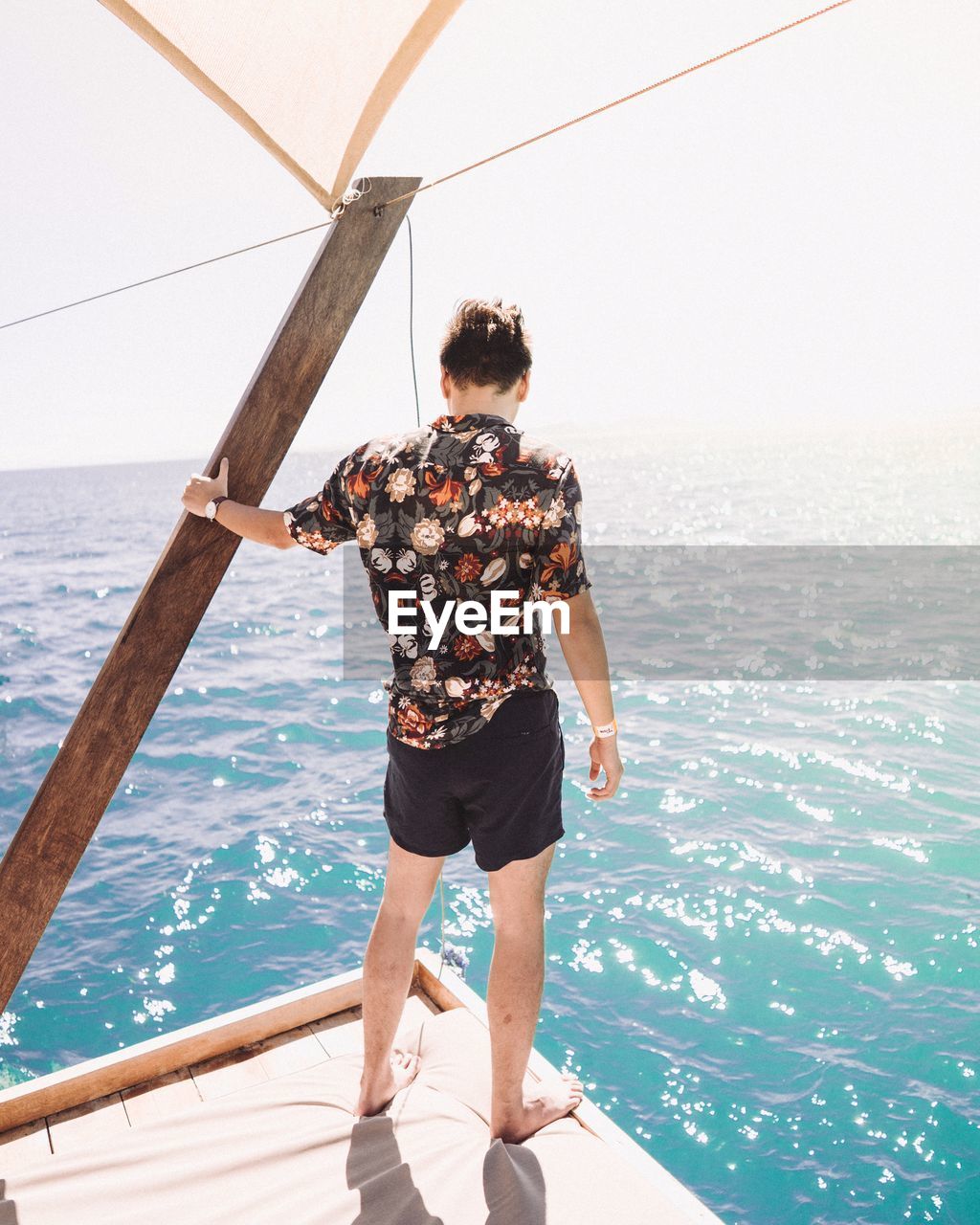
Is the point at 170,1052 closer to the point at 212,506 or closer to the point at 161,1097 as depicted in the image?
the point at 161,1097

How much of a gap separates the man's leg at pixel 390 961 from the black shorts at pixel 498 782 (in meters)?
0.12

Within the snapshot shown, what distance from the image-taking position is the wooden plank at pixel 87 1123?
1824 millimetres

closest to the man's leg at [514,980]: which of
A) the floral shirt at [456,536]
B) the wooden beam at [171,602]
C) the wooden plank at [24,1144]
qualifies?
the floral shirt at [456,536]

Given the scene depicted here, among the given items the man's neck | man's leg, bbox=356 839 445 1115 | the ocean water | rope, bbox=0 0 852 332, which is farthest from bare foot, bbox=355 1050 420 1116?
the ocean water

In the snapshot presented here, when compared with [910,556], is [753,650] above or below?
below

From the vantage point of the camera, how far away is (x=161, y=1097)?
1961 mm

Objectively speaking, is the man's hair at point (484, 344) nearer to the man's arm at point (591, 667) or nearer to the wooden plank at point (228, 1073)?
the man's arm at point (591, 667)

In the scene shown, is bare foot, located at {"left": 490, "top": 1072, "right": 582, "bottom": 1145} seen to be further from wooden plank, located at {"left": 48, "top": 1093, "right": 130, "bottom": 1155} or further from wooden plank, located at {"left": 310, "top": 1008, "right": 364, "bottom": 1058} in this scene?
wooden plank, located at {"left": 48, "top": 1093, "right": 130, "bottom": 1155}

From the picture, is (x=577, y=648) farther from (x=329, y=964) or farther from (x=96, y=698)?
(x=329, y=964)

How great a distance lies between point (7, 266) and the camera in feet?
130

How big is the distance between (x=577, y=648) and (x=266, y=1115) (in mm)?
1146

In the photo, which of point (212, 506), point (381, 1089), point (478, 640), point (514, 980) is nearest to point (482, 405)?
point (478, 640)

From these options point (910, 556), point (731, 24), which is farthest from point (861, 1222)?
point (910, 556)

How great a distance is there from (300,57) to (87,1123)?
85.4 inches
